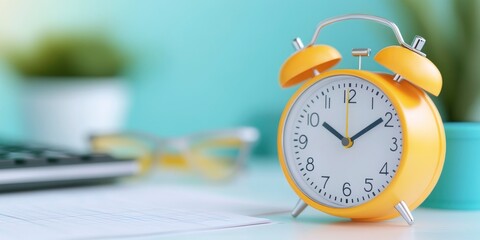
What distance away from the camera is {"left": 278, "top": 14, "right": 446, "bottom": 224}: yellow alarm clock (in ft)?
2.41

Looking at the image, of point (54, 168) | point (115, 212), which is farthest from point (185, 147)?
point (115, 212)

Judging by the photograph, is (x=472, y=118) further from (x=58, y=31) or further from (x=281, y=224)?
(x=58, y=31)

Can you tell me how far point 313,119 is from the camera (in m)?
0.79

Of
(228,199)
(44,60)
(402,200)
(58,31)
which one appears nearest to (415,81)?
(402,200)

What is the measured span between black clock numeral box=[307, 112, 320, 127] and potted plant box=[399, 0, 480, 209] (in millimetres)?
157

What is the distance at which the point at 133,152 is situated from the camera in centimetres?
134

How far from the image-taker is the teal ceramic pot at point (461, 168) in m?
0.86

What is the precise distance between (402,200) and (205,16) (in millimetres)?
993

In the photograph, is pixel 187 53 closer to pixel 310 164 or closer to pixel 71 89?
pixel 71 89

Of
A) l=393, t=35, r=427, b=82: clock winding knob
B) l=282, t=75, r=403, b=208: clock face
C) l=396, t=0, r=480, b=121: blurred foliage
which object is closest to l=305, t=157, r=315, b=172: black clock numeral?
l=282, t=75, r=403, b=208: clock face

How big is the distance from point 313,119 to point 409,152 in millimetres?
106

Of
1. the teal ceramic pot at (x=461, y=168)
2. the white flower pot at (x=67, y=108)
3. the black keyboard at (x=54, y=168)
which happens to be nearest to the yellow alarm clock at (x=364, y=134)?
the teal ceramic pot at (x=461, y=168)

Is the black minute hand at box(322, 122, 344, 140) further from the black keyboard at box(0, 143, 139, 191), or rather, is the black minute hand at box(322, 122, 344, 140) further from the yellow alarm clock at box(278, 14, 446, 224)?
the black keyboard at box(0, 143, 139, 191)

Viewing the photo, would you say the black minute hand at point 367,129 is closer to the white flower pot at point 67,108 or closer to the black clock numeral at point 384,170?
the black clock numeral at point 384,170
